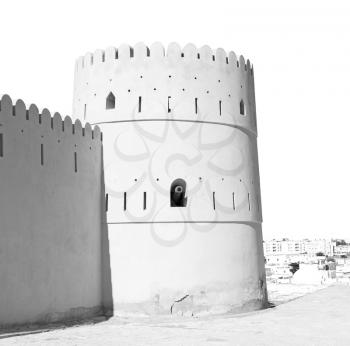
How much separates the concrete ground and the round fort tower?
2.51ft

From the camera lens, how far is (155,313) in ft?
43.0

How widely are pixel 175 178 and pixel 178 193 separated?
2.48 ft

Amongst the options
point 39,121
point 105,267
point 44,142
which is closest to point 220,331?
point 105,267

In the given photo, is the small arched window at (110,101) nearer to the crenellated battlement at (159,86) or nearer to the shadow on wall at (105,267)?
the crenellated battlement at (159,86)

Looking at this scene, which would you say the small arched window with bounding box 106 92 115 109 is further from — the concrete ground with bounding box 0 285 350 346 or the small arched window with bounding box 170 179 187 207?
the concrete ground with bounding box 0 285 350 346

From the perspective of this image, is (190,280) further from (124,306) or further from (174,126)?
(174,126)

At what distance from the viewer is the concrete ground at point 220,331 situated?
30.9ft

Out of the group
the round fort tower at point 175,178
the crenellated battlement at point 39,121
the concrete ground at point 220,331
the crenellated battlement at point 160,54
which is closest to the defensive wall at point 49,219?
the crenellated battlement at point 39,121

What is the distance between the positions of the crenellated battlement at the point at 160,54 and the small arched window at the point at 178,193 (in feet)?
10.4

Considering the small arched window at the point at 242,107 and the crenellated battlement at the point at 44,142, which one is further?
the small arched window at the point at 242,107

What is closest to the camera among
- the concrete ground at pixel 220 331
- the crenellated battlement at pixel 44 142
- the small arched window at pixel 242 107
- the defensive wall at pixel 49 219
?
the concrete ground at pixel 220 331

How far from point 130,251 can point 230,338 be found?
4306 millimetres

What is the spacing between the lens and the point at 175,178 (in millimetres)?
13625

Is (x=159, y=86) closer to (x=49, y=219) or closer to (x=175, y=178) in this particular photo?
(x=175, y=178)
